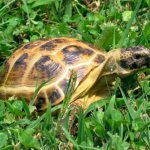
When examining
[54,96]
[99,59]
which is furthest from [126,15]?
[54,96]

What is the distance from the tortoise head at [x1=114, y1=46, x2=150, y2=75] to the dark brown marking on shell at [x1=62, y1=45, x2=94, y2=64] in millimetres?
214

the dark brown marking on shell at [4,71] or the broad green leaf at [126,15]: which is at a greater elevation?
the broad green leaf at [126,15]

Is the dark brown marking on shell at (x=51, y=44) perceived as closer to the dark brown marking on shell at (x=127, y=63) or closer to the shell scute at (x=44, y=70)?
the shell scute at (x=44, y=70)

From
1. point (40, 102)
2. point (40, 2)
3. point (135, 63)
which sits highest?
point (40, 2)

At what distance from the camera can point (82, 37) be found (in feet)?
16.0

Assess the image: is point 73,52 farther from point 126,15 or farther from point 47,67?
point 126,15

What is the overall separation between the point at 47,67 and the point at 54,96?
23 cm

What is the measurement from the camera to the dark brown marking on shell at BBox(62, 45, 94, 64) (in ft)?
13.6

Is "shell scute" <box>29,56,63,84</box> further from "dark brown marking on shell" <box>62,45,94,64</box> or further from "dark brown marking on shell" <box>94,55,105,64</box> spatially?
"dark brown marking on shell" <box>94,55,105,64</box>

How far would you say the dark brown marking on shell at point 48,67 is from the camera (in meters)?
4.11

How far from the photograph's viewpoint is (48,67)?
4.13m

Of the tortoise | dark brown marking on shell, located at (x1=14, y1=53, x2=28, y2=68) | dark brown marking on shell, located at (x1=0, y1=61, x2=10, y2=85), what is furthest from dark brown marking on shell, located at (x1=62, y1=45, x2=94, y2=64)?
dark brown marking on shell, located at (x1=0, y1=61, x2=10, y2=85)

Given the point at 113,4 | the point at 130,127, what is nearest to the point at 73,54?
the point at 130,127

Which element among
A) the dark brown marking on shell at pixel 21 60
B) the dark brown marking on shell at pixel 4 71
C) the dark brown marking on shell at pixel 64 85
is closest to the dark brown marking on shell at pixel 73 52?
the dark brown marking on shell at pixel 64 85
